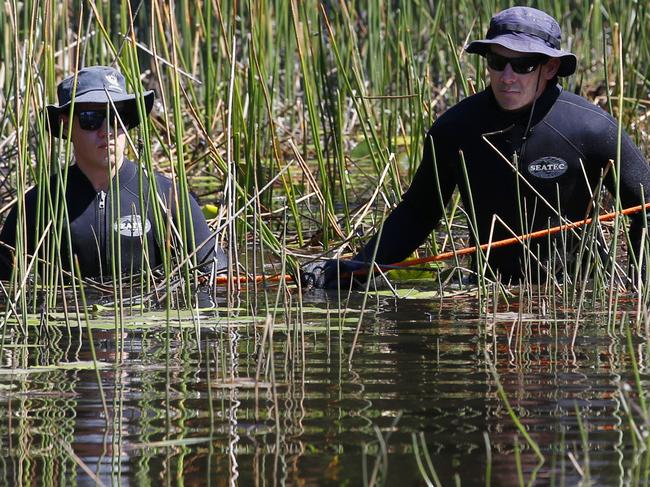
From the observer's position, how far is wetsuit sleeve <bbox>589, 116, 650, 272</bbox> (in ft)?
16.5

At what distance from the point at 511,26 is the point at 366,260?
38.6 inches

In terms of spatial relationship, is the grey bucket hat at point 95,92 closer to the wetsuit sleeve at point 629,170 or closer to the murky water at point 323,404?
the murky water at point 323,404

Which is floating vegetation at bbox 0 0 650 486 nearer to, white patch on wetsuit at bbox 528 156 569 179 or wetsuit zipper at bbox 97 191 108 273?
wetsuit zipper at bbox 97 191 108 273

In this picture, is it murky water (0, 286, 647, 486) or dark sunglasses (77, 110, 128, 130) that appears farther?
dark sunglasses (77, 110, 128, 130)

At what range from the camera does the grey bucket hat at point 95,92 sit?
5.00 m

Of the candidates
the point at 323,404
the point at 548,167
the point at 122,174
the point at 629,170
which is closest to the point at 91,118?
the point at 122,174

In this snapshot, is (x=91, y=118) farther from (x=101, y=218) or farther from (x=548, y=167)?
(x=548, y=167)

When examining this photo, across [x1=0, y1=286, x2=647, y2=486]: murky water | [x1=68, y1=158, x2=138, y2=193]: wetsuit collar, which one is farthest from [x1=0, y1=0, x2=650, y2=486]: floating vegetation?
[x1=68, y1=158, x2=138, y2=193]: wetsuit collar

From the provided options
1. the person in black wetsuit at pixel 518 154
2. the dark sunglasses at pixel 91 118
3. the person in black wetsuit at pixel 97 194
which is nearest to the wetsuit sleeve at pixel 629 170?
the person in black wetsuit at pixel 518 154

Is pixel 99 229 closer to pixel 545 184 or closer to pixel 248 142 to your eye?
pixel 248 142

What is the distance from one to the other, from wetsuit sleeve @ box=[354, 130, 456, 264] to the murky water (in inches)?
36.7

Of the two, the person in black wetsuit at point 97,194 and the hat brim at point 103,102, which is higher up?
the hat brim at point 103,102

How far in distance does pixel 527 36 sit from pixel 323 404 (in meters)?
2.30

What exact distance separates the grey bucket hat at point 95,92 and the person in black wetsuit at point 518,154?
876mm
